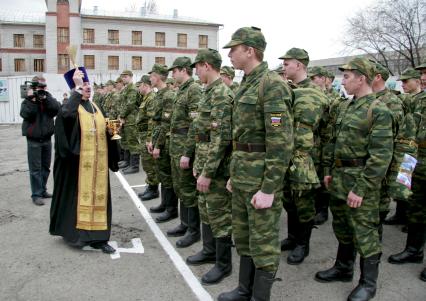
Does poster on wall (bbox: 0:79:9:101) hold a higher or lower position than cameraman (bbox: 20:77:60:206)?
higher

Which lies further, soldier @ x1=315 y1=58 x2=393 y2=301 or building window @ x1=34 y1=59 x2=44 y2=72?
building window @ x1=34 y1=59 x2=44 y2=72

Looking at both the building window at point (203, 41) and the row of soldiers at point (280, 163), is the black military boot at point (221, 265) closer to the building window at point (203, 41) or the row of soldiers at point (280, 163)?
the row of soldiers at point (280, 163)

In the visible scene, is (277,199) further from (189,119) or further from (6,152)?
(6,152)

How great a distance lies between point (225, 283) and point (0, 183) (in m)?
6.40

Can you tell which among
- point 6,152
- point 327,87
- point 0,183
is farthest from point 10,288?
point 6,152

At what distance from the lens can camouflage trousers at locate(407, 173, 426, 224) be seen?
417 cm

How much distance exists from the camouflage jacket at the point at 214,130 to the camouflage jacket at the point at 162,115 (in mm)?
1369

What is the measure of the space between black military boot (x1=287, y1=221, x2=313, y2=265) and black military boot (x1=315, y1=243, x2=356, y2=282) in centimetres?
47

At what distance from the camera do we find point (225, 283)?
3732mm

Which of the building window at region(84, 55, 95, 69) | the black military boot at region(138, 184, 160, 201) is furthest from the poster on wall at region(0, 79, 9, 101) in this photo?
the black military boot at region(138, 184, 160, 201)

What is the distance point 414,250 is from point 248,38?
10.1 feet

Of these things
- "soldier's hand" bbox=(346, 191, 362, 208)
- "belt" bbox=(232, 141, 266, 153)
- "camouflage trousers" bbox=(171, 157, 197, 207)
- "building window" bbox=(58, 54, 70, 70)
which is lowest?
"camouflage trousers" bbox=(171, 157, 197, 207)

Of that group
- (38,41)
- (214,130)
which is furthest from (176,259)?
(38,41)

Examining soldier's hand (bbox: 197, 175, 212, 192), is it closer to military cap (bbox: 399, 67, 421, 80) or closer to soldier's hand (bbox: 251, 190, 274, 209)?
soldier's hand (bbox: 251, 190, 274, 209)
